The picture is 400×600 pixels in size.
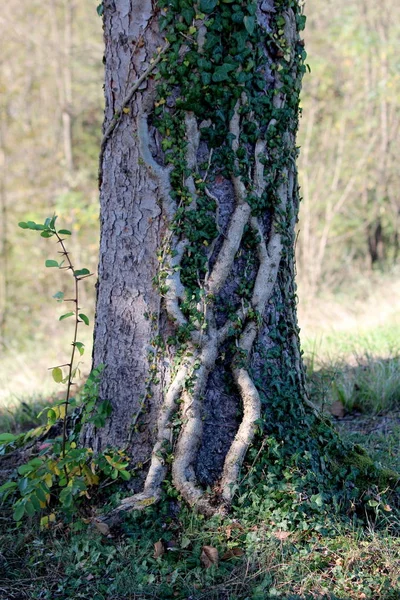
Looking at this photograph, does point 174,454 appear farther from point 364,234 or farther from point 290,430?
point 364,234

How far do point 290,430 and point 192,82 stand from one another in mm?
1587

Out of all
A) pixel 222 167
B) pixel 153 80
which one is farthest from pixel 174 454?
pixel 153 80

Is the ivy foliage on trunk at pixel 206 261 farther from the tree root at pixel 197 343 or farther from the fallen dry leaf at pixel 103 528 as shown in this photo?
the fallen dry leaf at pixel 103 528

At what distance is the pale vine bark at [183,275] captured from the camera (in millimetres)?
2592

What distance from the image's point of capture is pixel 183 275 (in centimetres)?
263

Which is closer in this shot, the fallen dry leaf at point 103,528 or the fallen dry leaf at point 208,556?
the fallen dry leaf at point 208,556

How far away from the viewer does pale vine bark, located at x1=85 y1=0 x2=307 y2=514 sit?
2.59 meters

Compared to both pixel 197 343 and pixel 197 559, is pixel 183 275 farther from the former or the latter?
pixel 197 559

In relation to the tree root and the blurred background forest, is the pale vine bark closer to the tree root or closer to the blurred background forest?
the tree root

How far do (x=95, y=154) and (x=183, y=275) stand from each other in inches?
465

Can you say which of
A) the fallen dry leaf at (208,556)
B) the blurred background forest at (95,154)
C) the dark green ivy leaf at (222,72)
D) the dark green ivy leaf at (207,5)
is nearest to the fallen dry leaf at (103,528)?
the fallen dry leaf at (208,556)

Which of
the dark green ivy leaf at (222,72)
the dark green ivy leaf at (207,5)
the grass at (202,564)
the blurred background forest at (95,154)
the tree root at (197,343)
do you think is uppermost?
the blurred background forest at (95,154)

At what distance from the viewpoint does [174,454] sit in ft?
8.46

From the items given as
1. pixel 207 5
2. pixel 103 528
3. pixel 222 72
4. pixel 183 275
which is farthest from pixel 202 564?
pixel 207 5
